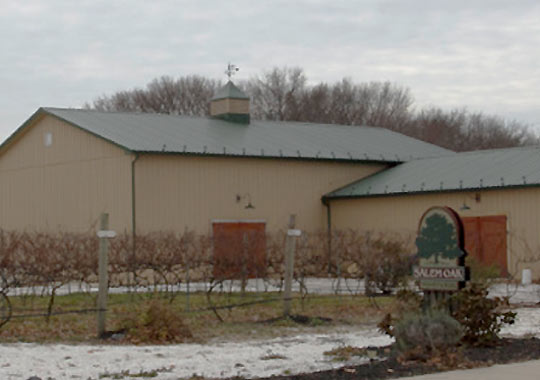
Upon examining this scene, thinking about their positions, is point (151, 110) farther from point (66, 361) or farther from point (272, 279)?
point (66, 361)

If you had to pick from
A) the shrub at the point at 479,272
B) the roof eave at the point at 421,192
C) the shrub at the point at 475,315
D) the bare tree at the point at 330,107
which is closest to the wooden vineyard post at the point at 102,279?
the shrub at the point at 475,315

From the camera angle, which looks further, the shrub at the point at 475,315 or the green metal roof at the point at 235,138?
the green metal roof at the point at 235,138

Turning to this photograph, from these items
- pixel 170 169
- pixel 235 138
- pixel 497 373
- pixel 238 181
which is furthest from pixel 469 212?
pixel 497 373

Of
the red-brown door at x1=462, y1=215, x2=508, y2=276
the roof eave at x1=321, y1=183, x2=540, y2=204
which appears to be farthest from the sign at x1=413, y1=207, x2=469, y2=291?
the red-brown door at x1=462, y1=215, x2=508, y2=276

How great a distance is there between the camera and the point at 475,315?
41.9 ft

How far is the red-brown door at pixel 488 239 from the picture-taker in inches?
1168

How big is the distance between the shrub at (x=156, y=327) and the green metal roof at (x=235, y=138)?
16.1 meters

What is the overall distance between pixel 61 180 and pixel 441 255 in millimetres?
23010

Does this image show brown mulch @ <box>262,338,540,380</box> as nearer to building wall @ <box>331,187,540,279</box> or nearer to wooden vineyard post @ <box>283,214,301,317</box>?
wooden vineyard post @ <box>283,214,301,317</box>

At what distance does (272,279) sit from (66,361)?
9.93 metres

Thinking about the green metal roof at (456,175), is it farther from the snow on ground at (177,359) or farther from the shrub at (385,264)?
the snow on ground at (177,359)

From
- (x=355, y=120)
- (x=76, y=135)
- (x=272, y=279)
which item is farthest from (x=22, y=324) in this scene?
(x=355, y=120)

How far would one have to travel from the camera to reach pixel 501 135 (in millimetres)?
88500

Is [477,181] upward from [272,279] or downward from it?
upward
